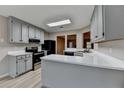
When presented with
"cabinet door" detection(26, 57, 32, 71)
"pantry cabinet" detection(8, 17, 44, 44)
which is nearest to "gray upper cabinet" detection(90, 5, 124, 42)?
"pantry cabinet" detection(8, 17, 44, 44)

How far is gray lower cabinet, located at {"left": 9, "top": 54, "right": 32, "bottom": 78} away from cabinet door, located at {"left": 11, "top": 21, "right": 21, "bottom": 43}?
0.70m

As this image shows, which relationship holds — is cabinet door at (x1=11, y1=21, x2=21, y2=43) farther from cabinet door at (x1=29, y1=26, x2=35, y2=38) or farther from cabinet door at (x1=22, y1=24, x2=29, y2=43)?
cabinet door at (x1=29, y1=26, x2=35, y2=38)

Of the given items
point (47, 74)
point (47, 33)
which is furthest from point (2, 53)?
point (47, 33)

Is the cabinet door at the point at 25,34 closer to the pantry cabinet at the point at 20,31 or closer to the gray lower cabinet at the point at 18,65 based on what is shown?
the pantry cabinet at the point at 20,31

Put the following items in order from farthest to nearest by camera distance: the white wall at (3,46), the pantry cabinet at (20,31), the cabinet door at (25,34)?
the cabinet door at (25,34) → the pantry cabinet at (20,31) → the white wall at (3,46)

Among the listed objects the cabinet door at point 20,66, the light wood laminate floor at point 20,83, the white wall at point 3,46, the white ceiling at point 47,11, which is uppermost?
the white ceiling at point 47,11

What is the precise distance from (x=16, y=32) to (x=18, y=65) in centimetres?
128

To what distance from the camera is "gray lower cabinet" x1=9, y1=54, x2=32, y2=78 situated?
3.21 metres

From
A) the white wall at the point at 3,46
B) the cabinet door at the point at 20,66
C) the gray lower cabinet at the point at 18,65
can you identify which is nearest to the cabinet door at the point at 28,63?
the gray lower cabinet at the point at 18,65

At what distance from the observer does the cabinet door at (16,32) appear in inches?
132

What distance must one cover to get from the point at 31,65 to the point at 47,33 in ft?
11.0

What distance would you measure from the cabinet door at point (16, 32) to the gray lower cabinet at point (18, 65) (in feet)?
2.29
